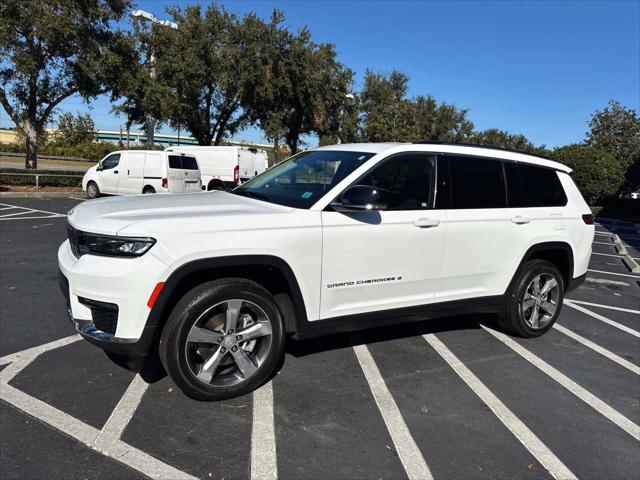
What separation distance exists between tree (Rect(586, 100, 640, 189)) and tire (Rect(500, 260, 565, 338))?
46.2 metres

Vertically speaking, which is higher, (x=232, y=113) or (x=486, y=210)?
(x=232, y=113)

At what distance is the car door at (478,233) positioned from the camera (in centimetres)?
400

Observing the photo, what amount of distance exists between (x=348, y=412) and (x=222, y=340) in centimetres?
99

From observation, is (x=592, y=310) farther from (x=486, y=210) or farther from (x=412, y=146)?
(x=412, y=146)

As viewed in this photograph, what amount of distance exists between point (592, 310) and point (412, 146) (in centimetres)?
408

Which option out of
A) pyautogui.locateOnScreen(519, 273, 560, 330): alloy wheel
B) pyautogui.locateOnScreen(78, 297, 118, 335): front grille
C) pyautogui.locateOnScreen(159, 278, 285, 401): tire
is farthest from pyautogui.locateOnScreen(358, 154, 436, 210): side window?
pyautogui.locateOnScreen(78, 297, 118, 335): front grille

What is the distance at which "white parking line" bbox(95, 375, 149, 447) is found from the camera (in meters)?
2.78

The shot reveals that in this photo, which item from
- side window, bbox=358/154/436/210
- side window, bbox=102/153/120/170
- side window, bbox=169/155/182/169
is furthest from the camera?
side window, bbox=102/153/120/170

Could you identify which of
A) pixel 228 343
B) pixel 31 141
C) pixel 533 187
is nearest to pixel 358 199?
pixel 228 343

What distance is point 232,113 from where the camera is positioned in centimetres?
2728

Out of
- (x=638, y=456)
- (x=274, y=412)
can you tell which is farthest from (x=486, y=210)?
(x=274, y=412)

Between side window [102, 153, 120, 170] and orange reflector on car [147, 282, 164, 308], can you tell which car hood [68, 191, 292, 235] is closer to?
orange reflector on car [147, 282, 164, 308]

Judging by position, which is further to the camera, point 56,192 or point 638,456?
point 56,192

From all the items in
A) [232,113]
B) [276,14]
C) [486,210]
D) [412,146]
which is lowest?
[486,210]
